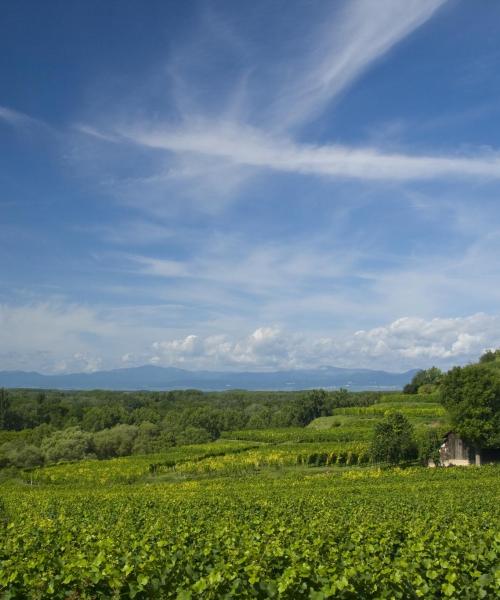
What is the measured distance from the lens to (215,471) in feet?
188

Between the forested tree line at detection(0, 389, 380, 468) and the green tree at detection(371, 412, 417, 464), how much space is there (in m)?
41.4

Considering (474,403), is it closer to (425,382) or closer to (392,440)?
(392,440)

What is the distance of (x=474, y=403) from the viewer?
2060 inches

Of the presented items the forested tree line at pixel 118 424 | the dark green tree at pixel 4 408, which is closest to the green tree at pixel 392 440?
the forested tree line at pixel 118 424

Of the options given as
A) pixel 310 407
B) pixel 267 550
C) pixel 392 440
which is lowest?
pixel 310 407

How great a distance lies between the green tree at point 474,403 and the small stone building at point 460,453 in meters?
1.64

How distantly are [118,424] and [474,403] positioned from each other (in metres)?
67.5

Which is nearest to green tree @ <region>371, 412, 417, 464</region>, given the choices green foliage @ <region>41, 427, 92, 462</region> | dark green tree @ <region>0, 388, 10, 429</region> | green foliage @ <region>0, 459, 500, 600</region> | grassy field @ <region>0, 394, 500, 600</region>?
grassy field @ <region>0, 394, 500, 600</region>

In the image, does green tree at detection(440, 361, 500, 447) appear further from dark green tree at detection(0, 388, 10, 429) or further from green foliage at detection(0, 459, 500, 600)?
dark green tree at detection(0, 388, 10, 429)

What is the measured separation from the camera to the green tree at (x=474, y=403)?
51188 mm

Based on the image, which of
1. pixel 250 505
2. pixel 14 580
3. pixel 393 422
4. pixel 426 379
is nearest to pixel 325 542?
pixel 14 580

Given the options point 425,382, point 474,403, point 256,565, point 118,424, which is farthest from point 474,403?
point 425,382

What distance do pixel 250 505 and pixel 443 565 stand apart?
18.4 m

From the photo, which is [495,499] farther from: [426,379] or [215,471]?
[426,379]
